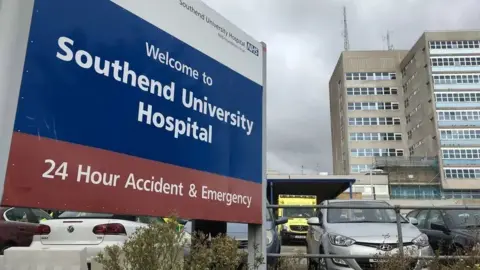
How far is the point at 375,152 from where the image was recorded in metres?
87.3

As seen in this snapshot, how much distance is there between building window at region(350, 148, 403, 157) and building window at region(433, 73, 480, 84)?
57.9ft

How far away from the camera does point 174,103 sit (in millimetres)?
3770

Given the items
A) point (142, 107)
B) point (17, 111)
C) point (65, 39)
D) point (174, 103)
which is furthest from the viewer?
point (174, 103)

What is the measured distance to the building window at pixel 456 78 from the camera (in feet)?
247

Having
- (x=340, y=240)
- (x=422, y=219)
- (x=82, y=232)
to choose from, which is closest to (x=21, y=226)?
(x=82, y=232)

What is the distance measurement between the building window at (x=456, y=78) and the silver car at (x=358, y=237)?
73.6 metres

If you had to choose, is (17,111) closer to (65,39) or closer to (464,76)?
(65,39)

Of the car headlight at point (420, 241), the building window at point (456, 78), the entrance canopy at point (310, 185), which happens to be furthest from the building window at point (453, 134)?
the car headlight at point (420, 241)

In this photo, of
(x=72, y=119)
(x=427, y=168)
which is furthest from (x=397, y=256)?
(x=427, y=168)

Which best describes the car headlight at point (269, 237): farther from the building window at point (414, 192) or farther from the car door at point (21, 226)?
the building window at point (414, 192)

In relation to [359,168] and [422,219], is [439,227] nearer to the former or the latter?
[422,219]

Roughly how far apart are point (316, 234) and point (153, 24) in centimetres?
641

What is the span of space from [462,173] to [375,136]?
739 inches

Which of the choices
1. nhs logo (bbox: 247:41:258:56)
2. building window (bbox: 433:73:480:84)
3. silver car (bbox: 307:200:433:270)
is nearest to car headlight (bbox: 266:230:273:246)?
silver car (bbox: 307:200:433:270)
